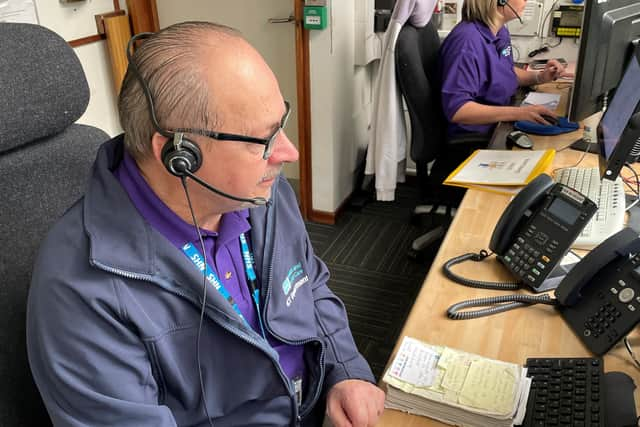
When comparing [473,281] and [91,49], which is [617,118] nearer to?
[473,281]

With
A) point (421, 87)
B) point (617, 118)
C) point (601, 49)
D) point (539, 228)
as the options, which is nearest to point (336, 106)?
point (421, 87)

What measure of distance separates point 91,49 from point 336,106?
119 centimetres

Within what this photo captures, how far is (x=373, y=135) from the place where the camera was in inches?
105

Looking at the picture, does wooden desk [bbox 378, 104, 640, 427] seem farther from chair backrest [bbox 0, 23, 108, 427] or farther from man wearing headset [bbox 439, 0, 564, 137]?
man wearing headset [bbox 439, 0, 564, 137]

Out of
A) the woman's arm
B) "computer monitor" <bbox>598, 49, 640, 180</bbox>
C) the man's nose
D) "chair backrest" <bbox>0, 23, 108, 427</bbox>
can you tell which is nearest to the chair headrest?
"chair backrest" <bbox>0, 23, 108, 427</bbox>

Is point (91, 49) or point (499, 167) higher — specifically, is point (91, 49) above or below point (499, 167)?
above

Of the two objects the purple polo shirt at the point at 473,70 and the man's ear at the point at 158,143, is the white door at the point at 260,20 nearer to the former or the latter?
the purple polo shirt at the point at 473,70

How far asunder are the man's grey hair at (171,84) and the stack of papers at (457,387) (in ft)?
1.70

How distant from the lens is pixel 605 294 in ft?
3.32

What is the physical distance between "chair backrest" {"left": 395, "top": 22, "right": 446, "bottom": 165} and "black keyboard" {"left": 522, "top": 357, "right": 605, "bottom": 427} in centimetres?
151

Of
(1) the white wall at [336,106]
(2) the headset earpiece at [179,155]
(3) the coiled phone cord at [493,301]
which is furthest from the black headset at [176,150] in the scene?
(1) the white wall at [336,106]

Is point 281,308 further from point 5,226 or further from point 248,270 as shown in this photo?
point 5,226

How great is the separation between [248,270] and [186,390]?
23cm

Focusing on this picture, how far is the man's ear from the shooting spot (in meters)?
0.81
